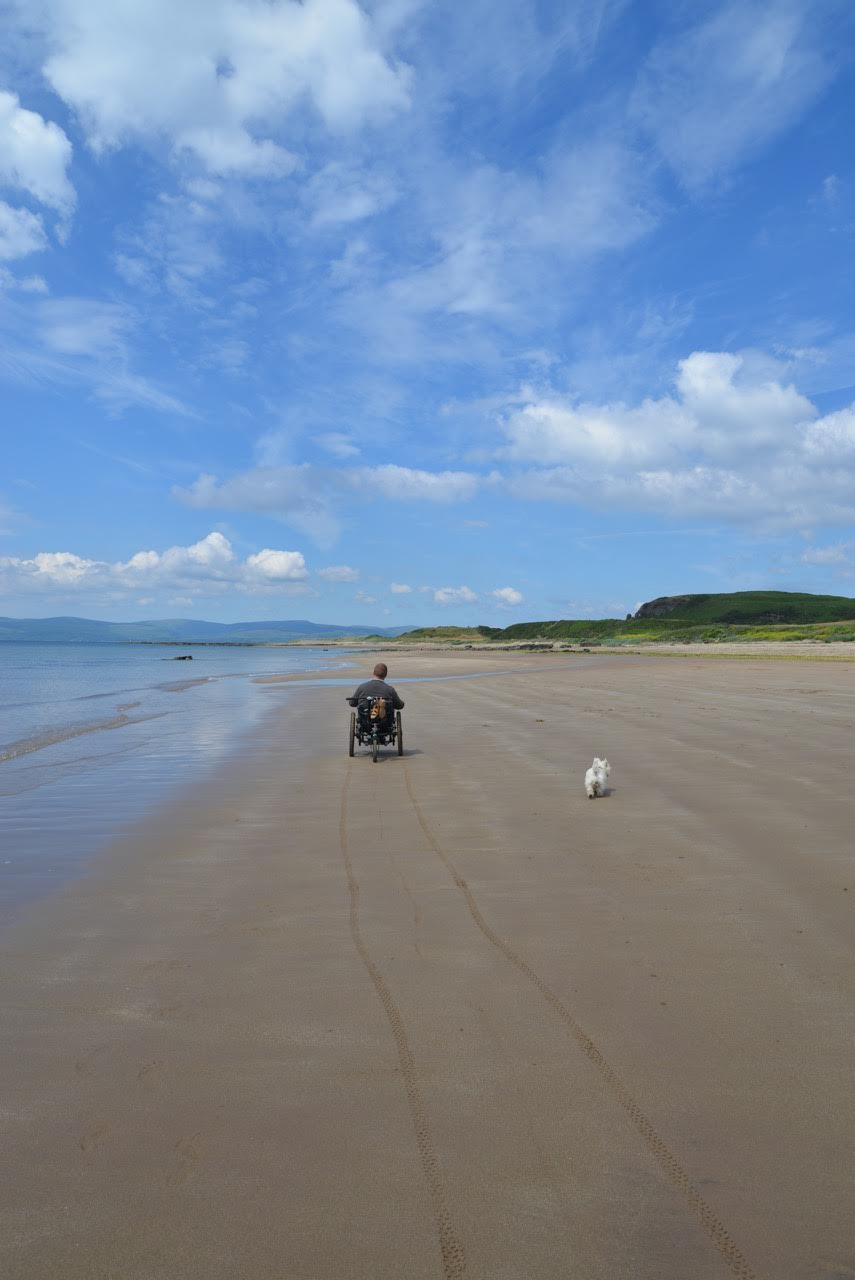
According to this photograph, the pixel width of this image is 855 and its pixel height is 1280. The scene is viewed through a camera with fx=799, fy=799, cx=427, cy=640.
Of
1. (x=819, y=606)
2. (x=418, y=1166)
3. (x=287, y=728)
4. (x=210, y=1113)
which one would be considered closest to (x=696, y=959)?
(x=418, y=1166)

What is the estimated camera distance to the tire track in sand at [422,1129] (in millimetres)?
2826

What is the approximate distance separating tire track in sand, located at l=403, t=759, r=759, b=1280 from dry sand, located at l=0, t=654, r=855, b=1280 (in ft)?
0.05

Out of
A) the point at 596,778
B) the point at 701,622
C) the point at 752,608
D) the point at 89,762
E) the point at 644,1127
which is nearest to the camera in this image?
the point at 644,1127

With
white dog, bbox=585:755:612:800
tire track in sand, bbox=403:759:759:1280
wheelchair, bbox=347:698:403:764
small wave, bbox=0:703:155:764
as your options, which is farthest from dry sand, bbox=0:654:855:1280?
small wave, bbox=0:703:155:764

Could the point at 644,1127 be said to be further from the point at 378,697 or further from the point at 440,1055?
the point at 378,697

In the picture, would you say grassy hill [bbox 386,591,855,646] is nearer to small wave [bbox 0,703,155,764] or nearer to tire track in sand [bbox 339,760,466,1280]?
small wave [bbox 0,703,155,764]

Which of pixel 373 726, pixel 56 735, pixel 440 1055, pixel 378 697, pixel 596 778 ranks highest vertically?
pixel 378 697

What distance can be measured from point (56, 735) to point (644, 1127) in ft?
62.5

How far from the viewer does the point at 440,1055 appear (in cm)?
414

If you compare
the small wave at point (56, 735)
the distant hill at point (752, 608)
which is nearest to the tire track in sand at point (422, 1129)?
the small wave at point (56, 735)

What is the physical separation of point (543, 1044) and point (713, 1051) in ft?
2.86

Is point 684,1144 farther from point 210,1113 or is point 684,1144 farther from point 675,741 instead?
point 675,741

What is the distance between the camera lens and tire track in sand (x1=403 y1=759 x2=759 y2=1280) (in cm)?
284

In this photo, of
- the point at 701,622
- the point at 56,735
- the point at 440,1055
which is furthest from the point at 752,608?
the point at 440,1055
